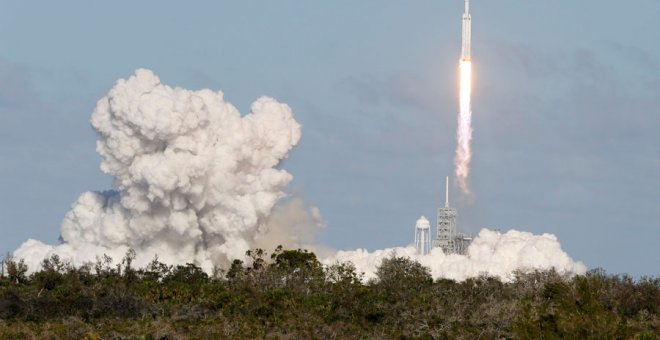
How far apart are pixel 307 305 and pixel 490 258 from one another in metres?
38.3

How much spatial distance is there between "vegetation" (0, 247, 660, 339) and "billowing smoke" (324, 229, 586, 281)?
12.3 metres

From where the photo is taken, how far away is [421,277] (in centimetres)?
9644

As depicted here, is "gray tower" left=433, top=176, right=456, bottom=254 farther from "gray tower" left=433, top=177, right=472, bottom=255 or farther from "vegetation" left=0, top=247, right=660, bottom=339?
"vegetation" left=0, top=247, right=660, bottom=339

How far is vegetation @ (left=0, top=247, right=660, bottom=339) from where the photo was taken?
2356 inches

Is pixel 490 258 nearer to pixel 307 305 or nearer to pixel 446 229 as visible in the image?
pixel 446 229

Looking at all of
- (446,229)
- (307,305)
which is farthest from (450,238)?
(307,305)

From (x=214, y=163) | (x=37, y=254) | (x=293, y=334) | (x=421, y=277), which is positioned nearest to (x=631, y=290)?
(x=421, y=277)

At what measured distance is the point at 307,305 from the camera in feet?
254

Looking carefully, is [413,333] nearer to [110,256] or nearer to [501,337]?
[501,337]

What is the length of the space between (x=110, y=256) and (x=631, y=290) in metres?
38.1

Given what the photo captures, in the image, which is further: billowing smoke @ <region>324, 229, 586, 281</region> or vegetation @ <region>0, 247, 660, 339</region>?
billowing smoke @ <region>324, 229, 586, 281</region>

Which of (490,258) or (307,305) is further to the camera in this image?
(490,258)

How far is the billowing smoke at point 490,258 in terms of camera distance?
110125 mm

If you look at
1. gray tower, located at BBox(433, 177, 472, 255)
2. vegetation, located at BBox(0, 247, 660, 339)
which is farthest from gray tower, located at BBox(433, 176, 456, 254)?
vegetation, located at BBox(0, 247, 660, 339)
